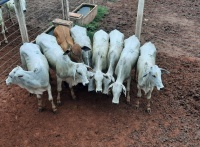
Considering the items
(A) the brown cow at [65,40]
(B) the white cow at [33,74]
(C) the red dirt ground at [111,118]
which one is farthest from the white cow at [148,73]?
(B) the white cow at [33,74]

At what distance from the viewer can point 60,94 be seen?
6945mm

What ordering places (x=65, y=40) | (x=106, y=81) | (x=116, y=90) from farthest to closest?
(x=65, y=40) < (x=106, y=81) < (x=116, y=90)

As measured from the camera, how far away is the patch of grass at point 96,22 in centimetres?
900

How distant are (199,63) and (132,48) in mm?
2157

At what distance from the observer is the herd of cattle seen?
6.09 metres

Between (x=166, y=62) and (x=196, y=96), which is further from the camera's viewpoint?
(x=166, y=62)

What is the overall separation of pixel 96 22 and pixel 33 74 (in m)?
4.12

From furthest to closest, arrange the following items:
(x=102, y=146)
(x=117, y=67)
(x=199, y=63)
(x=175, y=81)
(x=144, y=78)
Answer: (x=199, y=63), (x=175, y=81), (x=117, y=67), (x=144, y=78), (x=102, y=146)

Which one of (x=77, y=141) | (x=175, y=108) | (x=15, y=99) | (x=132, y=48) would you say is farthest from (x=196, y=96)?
(x=15, y=99)

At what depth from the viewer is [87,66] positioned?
643cm

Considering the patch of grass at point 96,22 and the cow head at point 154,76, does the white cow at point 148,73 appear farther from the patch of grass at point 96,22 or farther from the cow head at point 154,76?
the patch of grass at point 96,22

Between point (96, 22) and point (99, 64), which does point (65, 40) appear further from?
point (96, 22)

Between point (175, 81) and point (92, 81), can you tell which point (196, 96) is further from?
point (92, 81)

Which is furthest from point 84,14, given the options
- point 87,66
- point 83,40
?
point 87,66
